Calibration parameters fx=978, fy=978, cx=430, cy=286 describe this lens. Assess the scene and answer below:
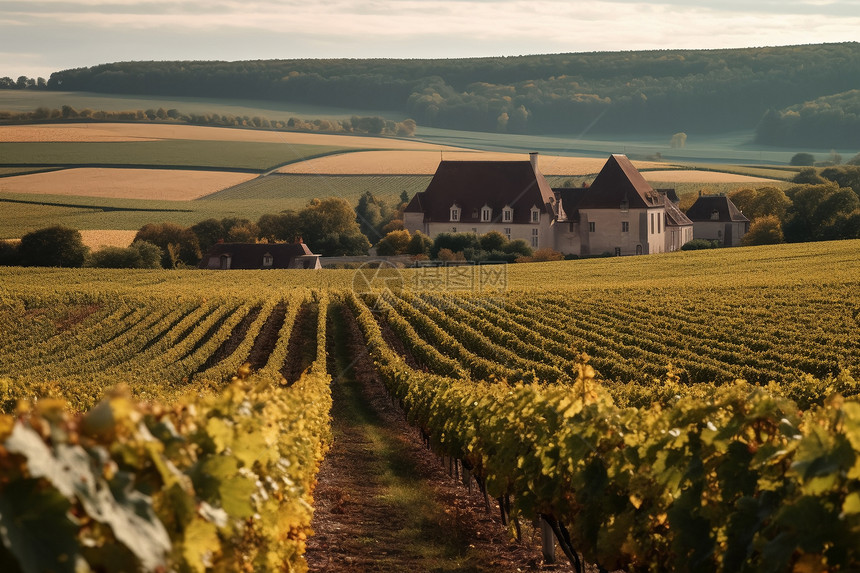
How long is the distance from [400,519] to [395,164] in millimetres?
121245

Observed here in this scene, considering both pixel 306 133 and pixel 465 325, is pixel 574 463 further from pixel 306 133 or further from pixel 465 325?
pixel 306 133

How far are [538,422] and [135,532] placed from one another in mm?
6969

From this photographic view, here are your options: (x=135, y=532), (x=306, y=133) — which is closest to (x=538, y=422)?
(x=135, y=532)

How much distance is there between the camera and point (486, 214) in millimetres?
81812

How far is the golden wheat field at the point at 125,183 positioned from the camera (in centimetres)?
9919

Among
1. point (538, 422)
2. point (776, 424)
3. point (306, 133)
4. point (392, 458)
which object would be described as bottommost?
point (392, 458)

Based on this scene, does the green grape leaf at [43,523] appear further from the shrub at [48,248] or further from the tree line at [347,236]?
the shrub at [48,248]

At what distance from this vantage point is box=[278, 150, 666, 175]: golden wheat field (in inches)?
5015

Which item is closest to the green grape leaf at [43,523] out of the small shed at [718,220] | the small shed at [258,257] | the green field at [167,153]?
the small shed at [258,257]

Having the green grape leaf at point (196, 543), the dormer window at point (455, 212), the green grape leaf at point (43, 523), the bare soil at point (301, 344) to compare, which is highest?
the dormer window at point (455, 212)

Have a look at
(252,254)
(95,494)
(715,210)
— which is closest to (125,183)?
(252,254)

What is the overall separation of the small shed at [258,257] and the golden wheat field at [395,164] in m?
46.1

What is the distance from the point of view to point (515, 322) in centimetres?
3441

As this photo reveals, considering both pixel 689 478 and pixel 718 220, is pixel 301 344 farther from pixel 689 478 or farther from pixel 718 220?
pixel 718 220
